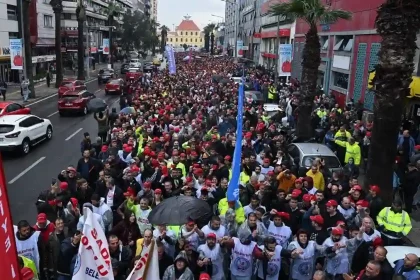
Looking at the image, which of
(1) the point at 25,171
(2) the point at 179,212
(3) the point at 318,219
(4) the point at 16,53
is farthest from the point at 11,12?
(3) the point at 318,219

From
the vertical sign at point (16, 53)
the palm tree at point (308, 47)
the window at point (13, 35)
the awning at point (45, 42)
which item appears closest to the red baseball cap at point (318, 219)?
the palm tree at point (308, 47)

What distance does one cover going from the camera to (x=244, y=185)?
396 inches

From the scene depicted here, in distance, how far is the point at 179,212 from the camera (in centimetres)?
730

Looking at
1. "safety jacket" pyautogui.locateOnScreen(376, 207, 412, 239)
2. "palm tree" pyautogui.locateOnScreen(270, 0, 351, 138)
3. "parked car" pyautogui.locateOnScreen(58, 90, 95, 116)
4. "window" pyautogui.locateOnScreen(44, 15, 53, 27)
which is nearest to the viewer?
"safety jacket" pyautogui.locateOnScreen(376, 207, 412, 239)

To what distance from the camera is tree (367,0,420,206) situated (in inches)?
405

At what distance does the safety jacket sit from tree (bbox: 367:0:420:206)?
111 inches

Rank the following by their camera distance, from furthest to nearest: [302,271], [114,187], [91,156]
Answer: [91,156] < [114,187] < [302,271]

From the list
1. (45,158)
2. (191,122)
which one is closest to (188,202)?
(191,122)

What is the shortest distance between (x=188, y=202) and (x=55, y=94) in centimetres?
3290

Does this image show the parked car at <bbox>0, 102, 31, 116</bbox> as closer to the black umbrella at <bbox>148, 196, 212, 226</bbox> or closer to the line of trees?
the black umbrella at <bbox>148, 196, 212, 226</bbox>

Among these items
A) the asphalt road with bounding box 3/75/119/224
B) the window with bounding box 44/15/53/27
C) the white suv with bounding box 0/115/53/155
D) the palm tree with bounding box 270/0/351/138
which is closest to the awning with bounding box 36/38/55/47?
the window with bounding box 44/15/53/27

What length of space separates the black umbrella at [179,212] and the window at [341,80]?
20.7 metres

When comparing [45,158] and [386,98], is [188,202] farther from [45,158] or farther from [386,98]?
[45,158]

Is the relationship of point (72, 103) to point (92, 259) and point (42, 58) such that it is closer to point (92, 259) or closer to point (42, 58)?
point (92, 259)
